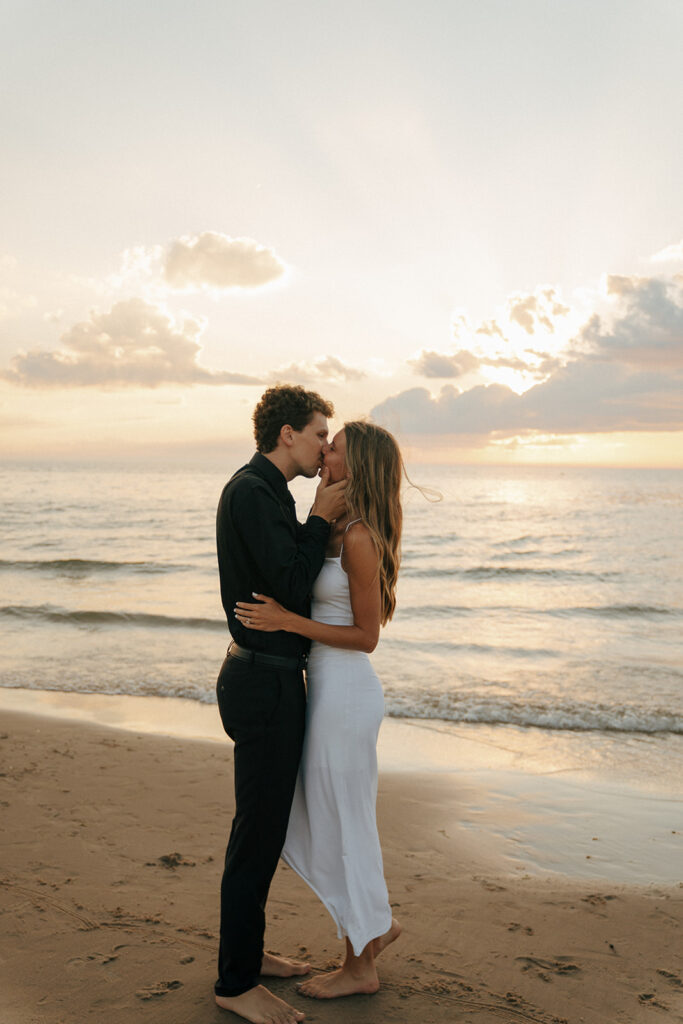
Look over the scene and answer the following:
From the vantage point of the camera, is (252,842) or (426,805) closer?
(252,842)

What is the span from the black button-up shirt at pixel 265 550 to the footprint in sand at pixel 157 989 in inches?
64.8

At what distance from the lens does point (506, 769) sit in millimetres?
7289

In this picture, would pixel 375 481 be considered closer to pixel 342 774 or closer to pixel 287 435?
pixel 287 435

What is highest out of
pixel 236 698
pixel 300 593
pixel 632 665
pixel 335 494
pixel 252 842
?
pixel 335 494

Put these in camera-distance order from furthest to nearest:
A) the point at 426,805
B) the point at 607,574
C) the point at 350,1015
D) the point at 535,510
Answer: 1. the point at 535,510
2. the point at 607,574
3. the point at 426,805
4. the point at 350,1015

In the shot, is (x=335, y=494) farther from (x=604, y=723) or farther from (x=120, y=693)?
(x=120, y=693)

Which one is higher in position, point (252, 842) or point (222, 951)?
point (252, 842)

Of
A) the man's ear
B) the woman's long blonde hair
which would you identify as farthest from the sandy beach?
the man's ear

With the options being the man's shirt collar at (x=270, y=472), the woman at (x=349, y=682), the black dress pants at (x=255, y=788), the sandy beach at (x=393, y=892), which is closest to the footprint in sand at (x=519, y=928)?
the sandy beach at (x=393, y=892)

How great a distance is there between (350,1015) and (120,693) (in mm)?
7293

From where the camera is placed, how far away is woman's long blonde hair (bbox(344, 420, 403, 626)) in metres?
3.11

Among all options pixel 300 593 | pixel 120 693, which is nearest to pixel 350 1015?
pixel 300 593

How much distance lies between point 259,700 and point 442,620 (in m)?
13.3

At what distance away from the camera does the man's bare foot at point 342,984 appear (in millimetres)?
3309
